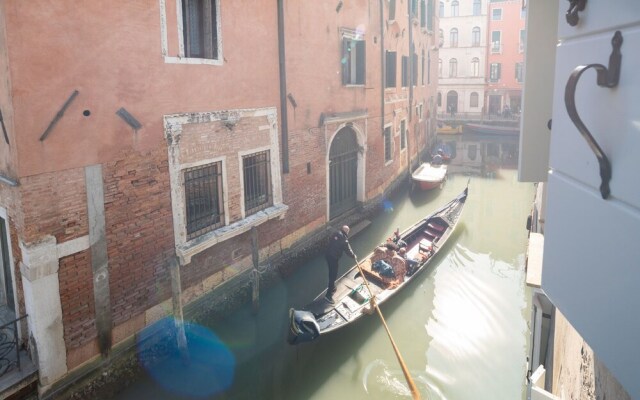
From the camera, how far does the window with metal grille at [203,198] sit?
7.49m

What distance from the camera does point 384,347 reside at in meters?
7.77

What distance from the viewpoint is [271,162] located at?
30.1 ft

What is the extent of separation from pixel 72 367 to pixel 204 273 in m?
2.42

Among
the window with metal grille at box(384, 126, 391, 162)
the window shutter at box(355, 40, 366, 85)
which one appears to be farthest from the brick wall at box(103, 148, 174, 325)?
the window with metal grille at box(384, 126, 391, 162)

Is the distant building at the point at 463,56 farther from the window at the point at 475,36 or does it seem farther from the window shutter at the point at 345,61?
the window shutter at the point at 345,61

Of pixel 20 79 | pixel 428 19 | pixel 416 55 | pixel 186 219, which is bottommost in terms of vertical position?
pixel 186 219

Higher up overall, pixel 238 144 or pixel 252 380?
pixel 238 144

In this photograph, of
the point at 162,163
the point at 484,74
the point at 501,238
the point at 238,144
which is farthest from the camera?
the point at 484,74

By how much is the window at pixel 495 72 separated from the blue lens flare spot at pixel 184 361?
1416 inches

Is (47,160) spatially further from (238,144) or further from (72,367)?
(238,144)

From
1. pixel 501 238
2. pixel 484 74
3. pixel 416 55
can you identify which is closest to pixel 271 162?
pixel 501 238

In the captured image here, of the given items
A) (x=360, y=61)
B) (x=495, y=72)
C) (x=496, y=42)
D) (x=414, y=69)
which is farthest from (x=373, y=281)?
(x=496, y=42)

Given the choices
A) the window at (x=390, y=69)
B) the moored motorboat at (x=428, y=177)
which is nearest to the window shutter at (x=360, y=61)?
the window at (x=390, y=69)

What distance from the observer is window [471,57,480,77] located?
3800 centimetres
